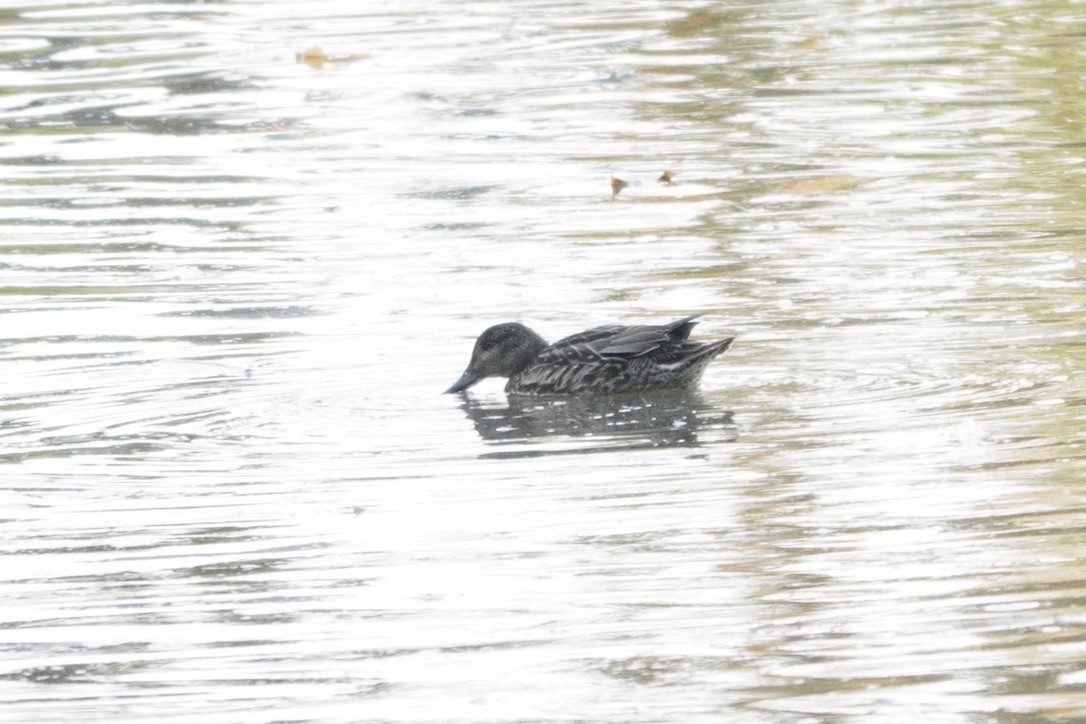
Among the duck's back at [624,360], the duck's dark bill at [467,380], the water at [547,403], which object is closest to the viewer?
the water at [547,403]

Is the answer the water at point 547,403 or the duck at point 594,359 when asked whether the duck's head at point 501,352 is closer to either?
the duck at point 594,359

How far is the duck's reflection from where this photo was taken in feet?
25.7

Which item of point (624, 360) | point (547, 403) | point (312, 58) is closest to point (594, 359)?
point (624, 360)

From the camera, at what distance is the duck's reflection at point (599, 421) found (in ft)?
25.7

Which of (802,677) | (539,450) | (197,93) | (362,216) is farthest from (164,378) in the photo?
(197,93)

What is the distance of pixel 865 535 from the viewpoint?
6.21 metres

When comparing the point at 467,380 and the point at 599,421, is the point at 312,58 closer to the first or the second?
the point at 467,380

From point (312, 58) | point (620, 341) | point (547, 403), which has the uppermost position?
point (620, 341)

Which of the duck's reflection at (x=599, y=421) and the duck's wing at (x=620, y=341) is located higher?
the duck's wing at (x=620, y=341)

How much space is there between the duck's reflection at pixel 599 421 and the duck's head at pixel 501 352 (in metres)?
0.11

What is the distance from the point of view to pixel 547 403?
8.94 m

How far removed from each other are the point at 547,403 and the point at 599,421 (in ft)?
2.04

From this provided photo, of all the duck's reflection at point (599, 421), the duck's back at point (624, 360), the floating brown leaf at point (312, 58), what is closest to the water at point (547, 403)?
the duck's reflection at point (599, 421)

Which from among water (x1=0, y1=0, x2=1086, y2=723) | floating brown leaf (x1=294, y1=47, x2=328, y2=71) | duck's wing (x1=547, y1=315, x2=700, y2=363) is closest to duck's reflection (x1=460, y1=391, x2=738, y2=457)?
water (x1=0, y1=0, x2=1086, y2=723)
